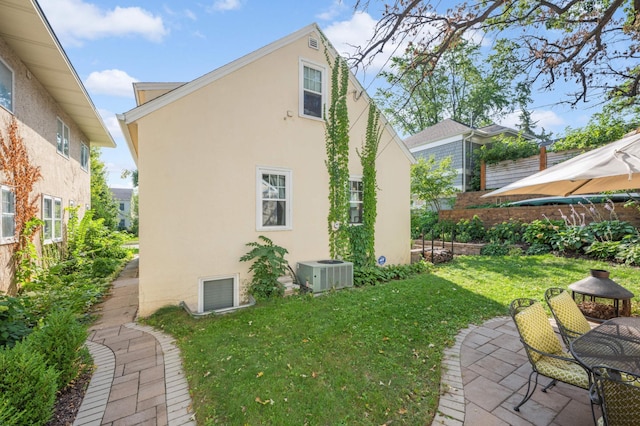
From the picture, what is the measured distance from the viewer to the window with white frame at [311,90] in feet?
24.1

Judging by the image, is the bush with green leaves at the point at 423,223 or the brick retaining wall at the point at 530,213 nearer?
the brick retaining wall at the point at 530,213

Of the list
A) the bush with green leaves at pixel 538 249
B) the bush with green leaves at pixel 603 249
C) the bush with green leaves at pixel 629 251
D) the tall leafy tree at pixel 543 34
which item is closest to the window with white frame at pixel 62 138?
the tall leafy tree at pixel 543 34

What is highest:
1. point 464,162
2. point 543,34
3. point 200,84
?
point 543,34

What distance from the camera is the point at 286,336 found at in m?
4.23

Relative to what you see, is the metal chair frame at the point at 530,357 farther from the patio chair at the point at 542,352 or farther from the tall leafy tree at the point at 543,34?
the tall leafy tree at the point at 543,34

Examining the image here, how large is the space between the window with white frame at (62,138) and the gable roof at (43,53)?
2.00 ft

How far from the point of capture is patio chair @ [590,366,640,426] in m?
1.78

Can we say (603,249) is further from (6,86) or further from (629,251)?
(6,86)

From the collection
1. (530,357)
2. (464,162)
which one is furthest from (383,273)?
(464,162)

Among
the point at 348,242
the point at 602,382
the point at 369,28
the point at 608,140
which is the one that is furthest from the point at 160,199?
the point at 608,140

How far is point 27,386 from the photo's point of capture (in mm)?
2314

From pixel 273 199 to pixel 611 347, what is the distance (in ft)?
19.6

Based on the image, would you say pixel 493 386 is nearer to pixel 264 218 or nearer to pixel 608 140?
pixel 264 218

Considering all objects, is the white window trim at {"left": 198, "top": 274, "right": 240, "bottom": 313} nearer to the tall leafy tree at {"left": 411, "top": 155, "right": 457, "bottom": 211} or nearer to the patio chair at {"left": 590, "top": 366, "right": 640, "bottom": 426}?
the patio chair at {"left": 590, "top": 366, "right": 640, "bottom": 426}
